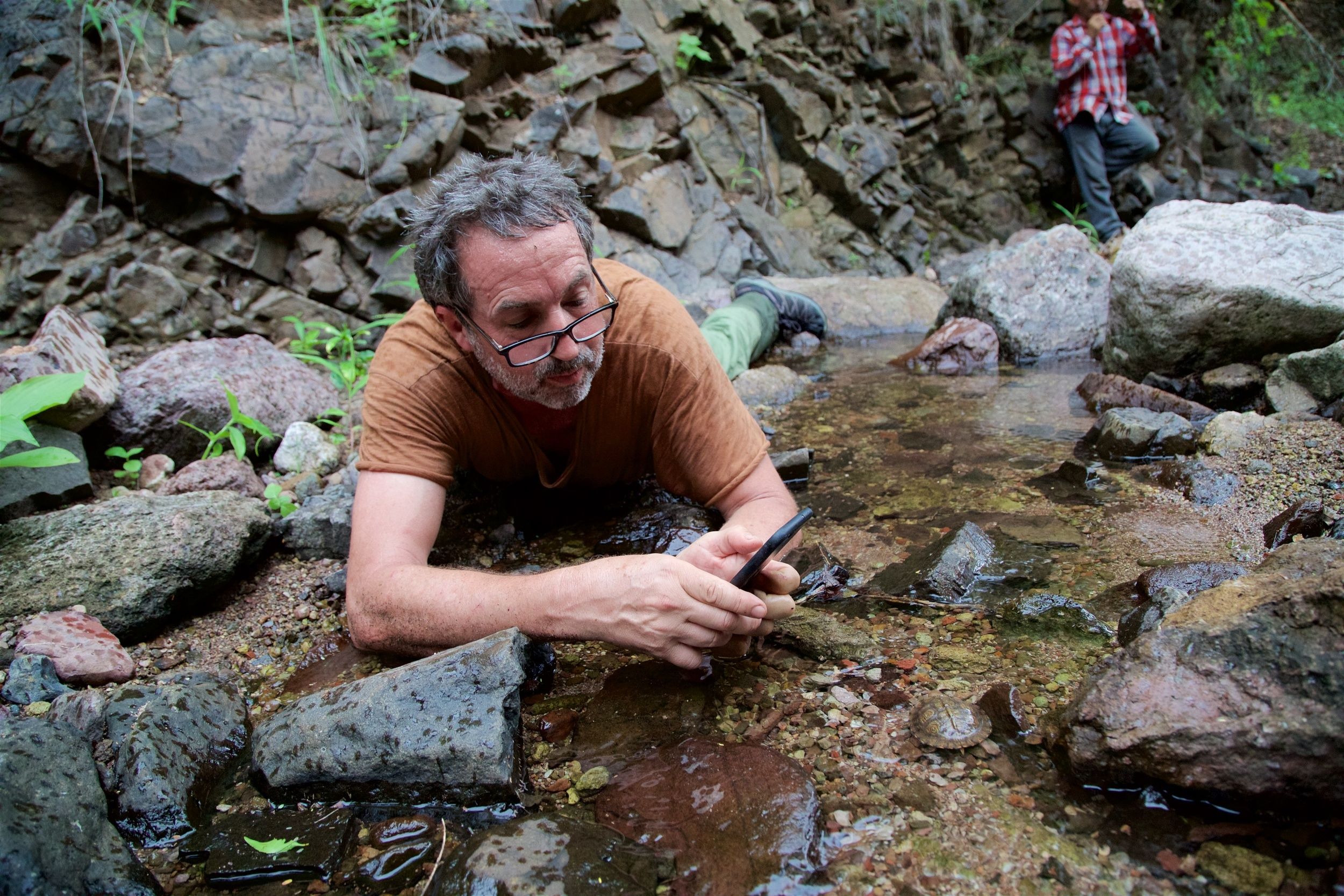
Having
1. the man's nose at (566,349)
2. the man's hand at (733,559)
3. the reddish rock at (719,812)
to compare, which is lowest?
the reddish rock at (719,812)

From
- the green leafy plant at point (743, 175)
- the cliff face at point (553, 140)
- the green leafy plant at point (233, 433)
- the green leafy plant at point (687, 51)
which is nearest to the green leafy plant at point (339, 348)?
the cliff face at point (553, 140)

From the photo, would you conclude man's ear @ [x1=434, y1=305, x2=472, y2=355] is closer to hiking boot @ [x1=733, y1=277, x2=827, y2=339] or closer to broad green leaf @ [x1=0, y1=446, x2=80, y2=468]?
broad green leaf @ [x1=0, y1=446, x2=80, y2=468]

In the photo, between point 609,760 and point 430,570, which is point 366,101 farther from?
point 609,760

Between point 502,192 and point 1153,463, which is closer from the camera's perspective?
point 502,192

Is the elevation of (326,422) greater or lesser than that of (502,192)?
lesser

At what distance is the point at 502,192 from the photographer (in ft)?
7.66

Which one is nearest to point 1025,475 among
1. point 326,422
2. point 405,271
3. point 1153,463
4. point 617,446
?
point 1153,463

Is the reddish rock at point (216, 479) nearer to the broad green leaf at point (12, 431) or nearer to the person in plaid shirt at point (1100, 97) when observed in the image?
the broad green leaf at point (12, 431)

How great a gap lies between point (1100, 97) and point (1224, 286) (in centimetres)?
579

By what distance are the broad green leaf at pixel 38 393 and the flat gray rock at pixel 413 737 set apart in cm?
179

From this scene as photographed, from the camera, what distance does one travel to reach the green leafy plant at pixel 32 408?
8.29ft

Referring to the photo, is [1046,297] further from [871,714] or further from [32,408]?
[32,408]

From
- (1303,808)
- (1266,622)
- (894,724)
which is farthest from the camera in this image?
(894,724)

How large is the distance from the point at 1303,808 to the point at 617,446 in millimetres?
2047
